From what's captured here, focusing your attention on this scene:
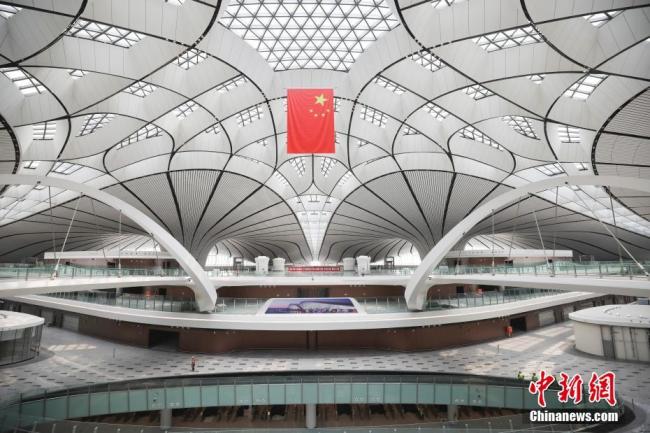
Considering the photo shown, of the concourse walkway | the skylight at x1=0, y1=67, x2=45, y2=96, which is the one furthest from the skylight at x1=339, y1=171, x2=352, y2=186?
the skylight at x1=0, y1=67, x2=45, y2=96

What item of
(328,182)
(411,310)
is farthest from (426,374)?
(328,182)

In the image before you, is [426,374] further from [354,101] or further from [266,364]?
[354,101]

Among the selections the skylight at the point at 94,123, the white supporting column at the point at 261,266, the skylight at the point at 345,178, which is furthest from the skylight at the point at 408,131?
the skylight at the point at 94,123

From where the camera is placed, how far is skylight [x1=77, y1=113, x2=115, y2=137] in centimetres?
2653

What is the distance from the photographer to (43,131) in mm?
24875

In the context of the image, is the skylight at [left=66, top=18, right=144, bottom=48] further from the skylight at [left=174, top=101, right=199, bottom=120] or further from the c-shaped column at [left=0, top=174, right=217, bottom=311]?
the skylight at [left=174, top=101, right=199, bottom=120]

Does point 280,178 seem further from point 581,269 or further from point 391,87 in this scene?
point 581,269

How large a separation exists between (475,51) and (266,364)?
22680 mm

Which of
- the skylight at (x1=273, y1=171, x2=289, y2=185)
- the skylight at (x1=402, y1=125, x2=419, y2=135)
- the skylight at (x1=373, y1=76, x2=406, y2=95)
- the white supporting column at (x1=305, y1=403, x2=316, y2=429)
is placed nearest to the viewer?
the white supporting column at (x1=305, y1=403, x2=316, y2=429)

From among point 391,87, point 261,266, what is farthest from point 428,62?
point 261,266

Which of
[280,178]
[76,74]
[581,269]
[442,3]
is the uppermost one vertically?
[442,3]

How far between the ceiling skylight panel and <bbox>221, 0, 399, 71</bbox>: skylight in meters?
9.43

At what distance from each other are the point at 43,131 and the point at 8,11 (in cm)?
1160

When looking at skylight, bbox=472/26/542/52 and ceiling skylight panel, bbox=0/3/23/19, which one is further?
skylight, bbox=472/26/542/52
